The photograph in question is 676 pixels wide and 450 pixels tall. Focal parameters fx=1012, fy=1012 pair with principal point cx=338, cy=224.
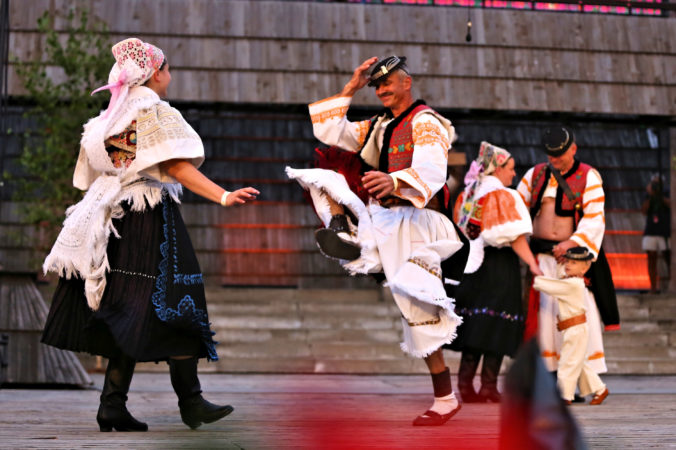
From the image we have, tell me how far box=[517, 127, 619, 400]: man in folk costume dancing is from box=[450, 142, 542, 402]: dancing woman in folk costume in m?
0.17

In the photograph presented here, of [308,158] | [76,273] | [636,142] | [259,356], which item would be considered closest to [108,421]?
[76,273]

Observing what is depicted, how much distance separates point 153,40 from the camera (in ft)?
40.1

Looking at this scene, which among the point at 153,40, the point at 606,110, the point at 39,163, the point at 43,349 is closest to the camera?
the point at 43,349

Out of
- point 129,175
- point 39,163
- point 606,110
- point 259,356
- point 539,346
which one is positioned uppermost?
point 606,110

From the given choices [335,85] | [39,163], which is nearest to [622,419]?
[39,163]

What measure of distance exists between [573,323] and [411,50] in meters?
7.57

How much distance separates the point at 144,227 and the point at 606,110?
33.7 feet

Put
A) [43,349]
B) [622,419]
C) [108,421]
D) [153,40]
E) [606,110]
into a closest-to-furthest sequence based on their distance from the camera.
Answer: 1. [108,421]
2. [622,419]
3. [43,349]
4. [153,40]
5. [606,110]

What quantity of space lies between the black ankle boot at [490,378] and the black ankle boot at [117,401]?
2.48 meters

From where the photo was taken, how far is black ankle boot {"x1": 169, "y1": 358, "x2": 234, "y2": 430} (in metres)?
3.75

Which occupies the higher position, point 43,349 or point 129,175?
point 129,175

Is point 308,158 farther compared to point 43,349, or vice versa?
point 308,158

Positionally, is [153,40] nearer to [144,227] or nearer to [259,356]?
[259,356]

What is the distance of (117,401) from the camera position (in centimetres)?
374
